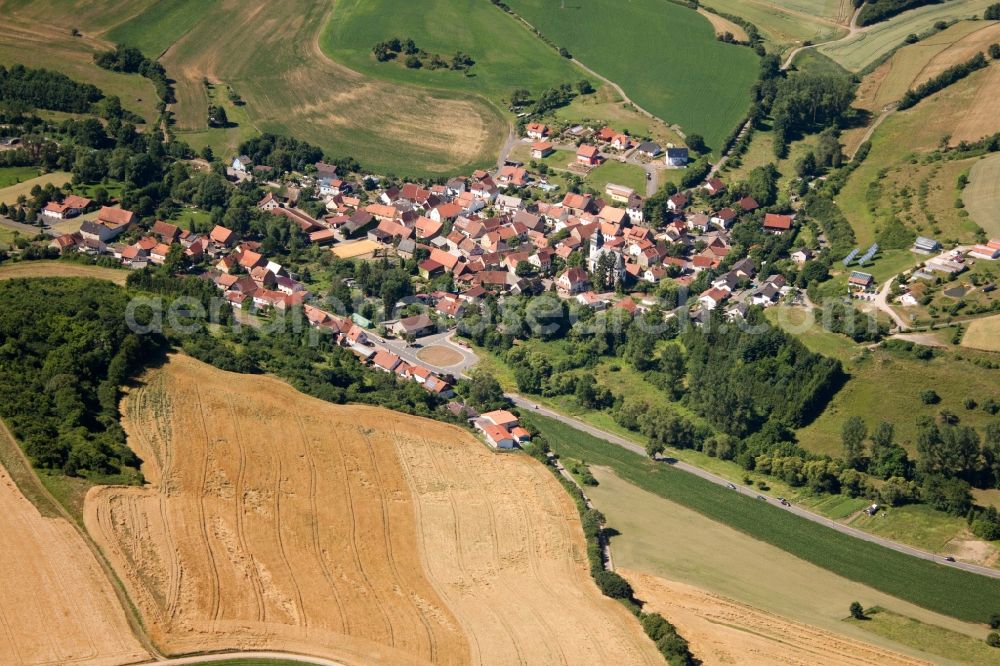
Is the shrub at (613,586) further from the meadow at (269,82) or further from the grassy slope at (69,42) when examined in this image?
the grassy slope at (69,42)

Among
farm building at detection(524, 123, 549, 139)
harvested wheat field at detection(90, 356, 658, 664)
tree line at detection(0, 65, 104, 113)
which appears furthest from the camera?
farm building at detection(524, 123, 549, 139)

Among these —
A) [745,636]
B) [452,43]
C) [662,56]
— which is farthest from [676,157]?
[745,636]

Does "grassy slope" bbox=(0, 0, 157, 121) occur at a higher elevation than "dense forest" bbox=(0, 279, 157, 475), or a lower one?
higher

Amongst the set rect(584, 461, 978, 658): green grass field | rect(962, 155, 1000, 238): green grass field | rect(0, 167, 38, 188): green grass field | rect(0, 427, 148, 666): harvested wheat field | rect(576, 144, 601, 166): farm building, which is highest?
→ rect(962, 155, 1000, 238): green grass field

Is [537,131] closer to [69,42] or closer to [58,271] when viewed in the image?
[58,271]

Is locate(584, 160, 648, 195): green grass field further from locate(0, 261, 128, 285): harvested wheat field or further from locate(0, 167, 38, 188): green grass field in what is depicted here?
locate(0, 167, 38, 188): green grass field

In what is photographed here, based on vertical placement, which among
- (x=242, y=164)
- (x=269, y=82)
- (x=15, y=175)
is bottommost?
(x=15, y=175)

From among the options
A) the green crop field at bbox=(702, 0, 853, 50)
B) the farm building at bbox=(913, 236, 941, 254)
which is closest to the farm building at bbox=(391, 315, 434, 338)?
the farm building at bbox=(913, 236, 941, 254)

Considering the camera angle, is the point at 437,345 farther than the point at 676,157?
No
